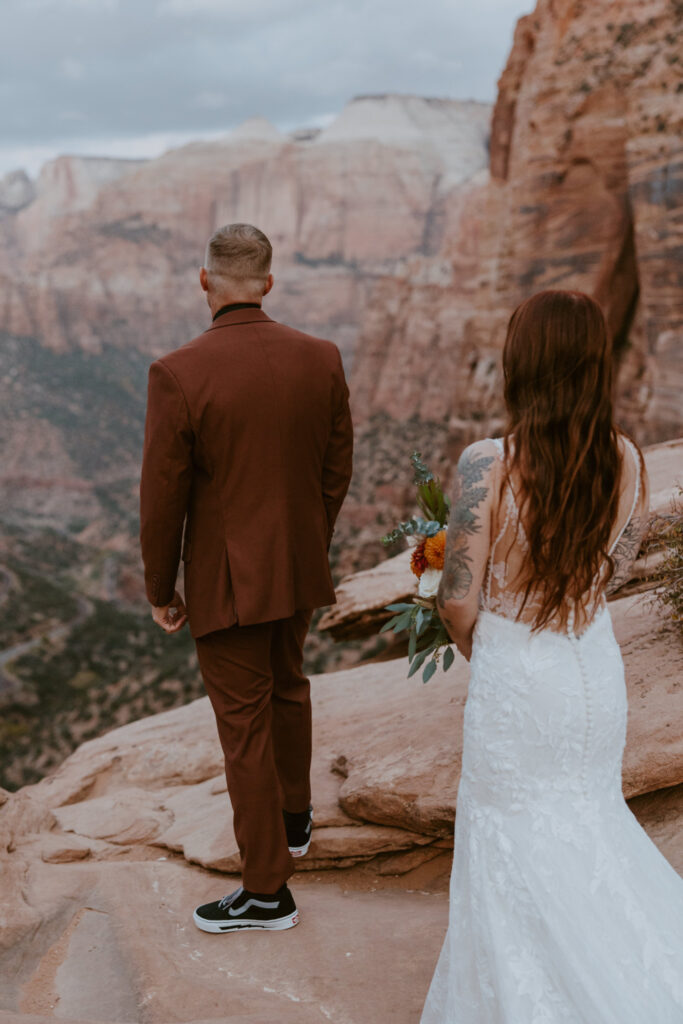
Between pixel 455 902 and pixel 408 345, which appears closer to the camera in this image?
pixel 455 902

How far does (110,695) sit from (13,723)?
2.31m

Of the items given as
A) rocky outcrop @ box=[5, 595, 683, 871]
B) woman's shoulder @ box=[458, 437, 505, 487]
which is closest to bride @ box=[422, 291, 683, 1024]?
woman's shoulder @ box=[458, 437, 505, 487]

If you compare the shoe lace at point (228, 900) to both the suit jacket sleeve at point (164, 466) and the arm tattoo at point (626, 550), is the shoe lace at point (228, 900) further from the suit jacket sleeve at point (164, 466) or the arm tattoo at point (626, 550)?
the arm tattoo at point (626, 550)

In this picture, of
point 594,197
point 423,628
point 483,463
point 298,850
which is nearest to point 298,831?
point 298,850

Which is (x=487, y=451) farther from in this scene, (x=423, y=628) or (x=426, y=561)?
(x=423, y=628)

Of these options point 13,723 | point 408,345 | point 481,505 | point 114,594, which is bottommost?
point 114,594

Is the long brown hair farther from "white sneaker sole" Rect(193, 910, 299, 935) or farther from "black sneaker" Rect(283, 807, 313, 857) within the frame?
"black sneaker" Rect(283, 807, 313, 857)

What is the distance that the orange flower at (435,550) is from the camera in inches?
100

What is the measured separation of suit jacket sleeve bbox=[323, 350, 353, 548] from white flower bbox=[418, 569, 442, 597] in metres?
0.73

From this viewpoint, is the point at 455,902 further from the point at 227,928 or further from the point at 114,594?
the point at 114,594

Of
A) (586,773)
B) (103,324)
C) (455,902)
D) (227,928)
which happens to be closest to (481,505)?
(586,773)

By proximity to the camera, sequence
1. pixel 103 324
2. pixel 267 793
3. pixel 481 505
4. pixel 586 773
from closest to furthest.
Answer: pixel 481 505
pixel 586 773
pixel 267 793
pixel 103 324

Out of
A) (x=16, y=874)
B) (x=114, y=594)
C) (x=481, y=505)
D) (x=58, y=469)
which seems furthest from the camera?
(x=58, y=469)

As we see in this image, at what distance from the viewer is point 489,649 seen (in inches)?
90.2
